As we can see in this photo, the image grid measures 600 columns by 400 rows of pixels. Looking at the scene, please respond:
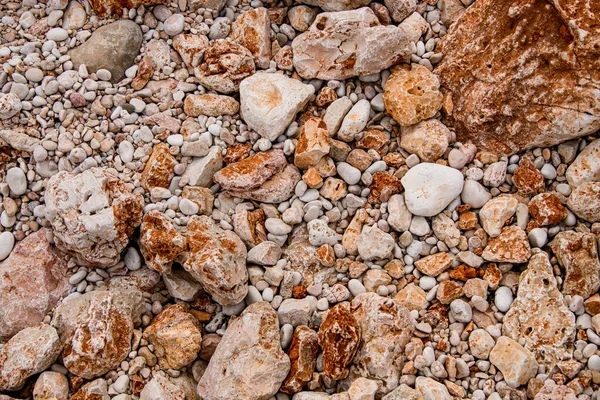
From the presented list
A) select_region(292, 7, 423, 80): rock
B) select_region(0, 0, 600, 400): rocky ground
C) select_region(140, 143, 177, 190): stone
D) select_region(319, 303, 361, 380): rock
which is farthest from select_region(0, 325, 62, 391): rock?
select_region(292, 7, 423, 80): rock

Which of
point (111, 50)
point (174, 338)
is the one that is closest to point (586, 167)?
point (174, 338)

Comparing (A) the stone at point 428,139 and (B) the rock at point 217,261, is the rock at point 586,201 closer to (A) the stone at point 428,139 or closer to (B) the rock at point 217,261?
(A) the stone at point 428,139

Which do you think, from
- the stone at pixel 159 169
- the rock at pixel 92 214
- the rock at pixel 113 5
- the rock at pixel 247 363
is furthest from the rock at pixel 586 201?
the rock at pixel 113 5

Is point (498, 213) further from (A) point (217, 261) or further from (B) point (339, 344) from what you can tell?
(A) point (217, 261)

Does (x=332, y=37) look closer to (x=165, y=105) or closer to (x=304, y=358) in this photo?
(x=165, y=105)

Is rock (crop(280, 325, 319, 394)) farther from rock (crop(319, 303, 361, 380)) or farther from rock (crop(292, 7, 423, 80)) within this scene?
rock (crop(292, 7, 423, 80))
